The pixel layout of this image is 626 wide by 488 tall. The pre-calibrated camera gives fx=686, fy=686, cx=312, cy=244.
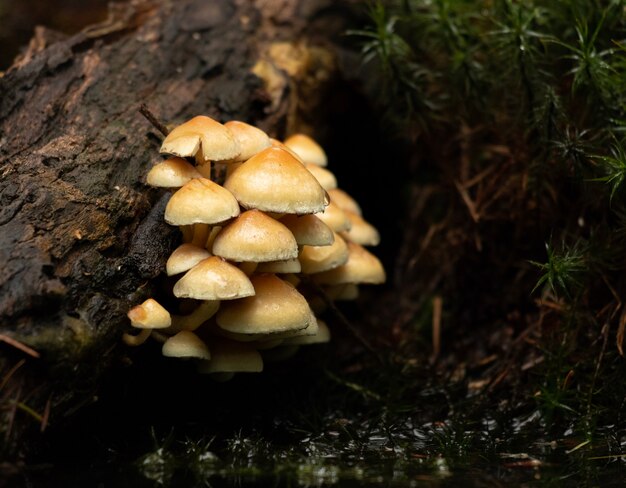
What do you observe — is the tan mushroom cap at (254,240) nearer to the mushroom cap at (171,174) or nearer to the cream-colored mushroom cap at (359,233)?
the mushroom cap at (171,174)

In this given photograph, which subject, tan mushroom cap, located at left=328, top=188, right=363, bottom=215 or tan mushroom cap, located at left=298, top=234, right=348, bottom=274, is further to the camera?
tan mushroom cap, located at left=328, top=188, right=363, bottom=215

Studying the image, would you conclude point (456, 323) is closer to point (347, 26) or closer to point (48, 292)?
point (347, 26)

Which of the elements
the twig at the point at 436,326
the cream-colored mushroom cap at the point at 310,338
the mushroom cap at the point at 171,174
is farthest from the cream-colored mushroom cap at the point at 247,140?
the twig at the point at 436,326

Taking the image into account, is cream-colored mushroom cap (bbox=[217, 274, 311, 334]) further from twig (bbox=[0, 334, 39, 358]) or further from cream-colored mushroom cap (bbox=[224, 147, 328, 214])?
twig (bbox=[0, 334, 39, 358])

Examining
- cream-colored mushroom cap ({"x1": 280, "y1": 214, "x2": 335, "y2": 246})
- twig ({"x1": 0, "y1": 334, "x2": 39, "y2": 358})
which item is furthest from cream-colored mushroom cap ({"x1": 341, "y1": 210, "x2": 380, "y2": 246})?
twig ({"x1": 0, "y1": 334, "x2": 39, "y2": 358})

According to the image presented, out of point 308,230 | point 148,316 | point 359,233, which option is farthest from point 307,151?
point 148,316

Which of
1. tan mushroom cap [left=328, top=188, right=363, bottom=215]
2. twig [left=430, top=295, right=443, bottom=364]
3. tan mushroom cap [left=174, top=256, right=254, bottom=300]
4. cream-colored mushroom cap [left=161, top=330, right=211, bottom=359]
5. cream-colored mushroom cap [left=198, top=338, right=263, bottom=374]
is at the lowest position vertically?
twig [left=430, top=295, right=443, bottom=364]

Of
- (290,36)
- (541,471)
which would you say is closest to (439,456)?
(541,471)

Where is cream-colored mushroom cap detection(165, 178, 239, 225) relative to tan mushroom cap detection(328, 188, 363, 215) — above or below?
above
